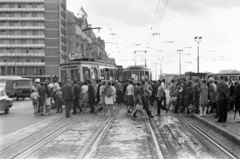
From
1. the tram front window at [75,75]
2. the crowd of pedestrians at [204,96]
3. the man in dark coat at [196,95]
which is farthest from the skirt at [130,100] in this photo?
the tram front window at [75,75]

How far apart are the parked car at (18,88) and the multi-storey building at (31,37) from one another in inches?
2015

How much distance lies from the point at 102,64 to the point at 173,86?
744 centimetres

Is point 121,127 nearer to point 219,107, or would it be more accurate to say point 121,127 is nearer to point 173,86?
point 219,107

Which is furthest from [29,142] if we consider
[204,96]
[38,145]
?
[204,96]

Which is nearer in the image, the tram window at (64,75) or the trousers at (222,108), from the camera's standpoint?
the trousers at (222,108)

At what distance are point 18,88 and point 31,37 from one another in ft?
182

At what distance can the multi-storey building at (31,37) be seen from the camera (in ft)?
286

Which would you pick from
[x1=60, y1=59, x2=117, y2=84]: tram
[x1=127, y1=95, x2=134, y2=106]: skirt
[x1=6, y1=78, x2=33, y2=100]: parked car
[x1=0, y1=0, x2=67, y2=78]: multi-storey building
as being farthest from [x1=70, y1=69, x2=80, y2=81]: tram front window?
[x1=0, y1=0, x2=67, y2=78]: multi-storey building

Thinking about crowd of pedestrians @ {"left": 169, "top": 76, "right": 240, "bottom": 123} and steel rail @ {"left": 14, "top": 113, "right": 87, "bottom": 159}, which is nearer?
steel rail @ {"left": 14, "top": 113, "right": 87, "bottom": 159}

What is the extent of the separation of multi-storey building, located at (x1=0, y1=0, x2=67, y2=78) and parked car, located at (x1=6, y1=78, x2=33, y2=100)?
51.2 metres

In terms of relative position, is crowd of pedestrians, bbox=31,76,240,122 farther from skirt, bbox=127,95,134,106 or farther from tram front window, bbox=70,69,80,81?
tram front window, bbox=70,69,80,81

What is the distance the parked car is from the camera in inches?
1379

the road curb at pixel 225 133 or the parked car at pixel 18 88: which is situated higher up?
the parked car at pixel 18 88

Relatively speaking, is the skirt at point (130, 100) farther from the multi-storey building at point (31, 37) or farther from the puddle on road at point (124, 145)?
the multi-storey building at point (31, 37)
